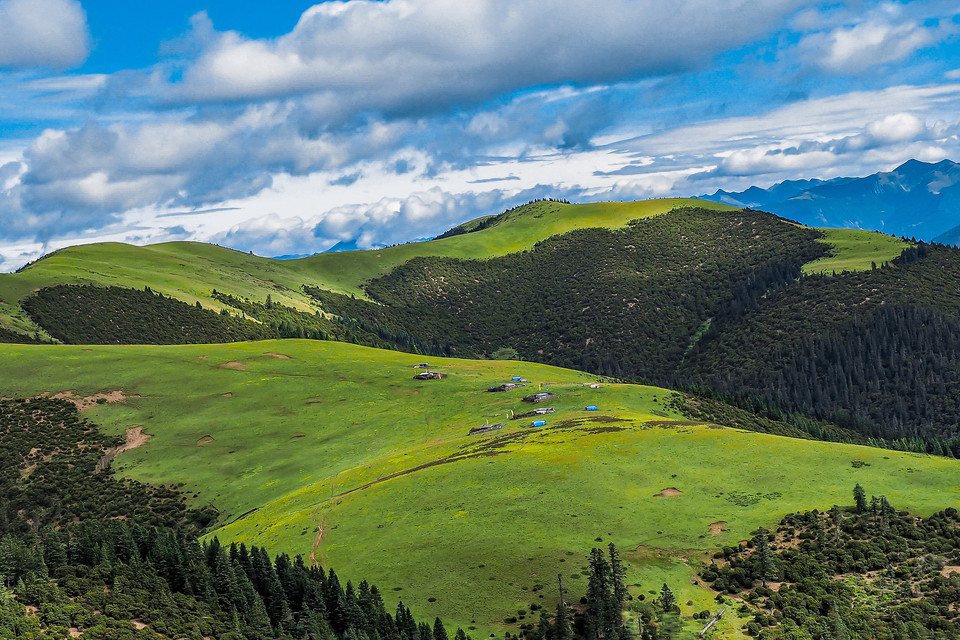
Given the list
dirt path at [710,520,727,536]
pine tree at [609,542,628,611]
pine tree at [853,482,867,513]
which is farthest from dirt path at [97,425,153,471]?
pine tree at [853,482,867,513]

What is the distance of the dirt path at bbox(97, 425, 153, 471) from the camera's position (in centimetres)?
Answer: 10614

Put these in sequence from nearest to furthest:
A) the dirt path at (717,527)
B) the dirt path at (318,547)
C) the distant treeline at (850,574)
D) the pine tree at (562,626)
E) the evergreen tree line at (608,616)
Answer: the distant treeline at (850,574) < the evergreen tree line at (608,616) < the pine tree at (562,626) < the dirt path at (717,527) < the dirt path at (318,547)

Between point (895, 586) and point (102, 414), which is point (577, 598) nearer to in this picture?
point (895, 586)

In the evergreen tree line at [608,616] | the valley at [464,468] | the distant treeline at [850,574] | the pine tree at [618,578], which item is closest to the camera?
the distant treeline at [850,574]

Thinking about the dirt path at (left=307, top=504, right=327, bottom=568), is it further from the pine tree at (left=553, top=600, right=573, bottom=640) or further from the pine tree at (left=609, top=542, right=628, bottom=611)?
the pine tree at (left=609, top=542, right=628, bottom=611)

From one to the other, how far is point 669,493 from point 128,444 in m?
85.8

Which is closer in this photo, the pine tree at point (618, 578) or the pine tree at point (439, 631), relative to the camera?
the pine tree at point (439, 631)

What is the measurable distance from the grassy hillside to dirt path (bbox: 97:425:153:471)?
4.60 feet

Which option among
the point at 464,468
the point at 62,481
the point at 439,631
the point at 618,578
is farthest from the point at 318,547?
the point at 62,481

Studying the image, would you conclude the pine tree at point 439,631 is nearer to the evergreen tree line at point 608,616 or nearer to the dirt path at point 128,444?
the evergreen tree line at point 608,616

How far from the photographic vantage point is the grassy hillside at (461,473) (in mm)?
60906

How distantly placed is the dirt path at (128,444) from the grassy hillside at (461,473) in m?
1.40

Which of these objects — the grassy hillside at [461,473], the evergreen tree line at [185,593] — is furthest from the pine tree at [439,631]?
the grassy hillside at [461,473]

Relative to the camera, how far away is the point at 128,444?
111438 millimetres
